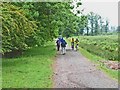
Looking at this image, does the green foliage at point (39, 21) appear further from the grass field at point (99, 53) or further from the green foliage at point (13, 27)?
the grass field at point (99, 53)

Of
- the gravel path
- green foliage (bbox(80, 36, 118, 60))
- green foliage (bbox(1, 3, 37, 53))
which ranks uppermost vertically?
green foliage (bbox(1, 3, 37, 53))

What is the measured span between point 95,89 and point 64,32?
2801cm

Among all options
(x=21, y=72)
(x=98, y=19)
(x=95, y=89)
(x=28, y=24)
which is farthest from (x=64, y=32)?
(x=98, y=19)

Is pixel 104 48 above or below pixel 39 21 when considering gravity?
below

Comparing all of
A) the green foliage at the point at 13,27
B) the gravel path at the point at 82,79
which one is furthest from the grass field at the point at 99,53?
the green foliage at the point at 13,27

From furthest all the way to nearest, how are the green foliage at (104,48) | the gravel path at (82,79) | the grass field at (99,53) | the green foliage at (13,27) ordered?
1. the green foliage at (104,48)
2. the grass field at (99,53)
3. the green foliage at (13,27)
4. the gravel path at (82,79)

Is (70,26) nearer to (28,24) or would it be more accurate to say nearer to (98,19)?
(28,24)

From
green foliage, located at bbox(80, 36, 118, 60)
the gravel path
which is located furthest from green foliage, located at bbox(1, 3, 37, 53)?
green foliage, located at bbox(80, 36, 118, 60)

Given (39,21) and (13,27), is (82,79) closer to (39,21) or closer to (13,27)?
(13,27)

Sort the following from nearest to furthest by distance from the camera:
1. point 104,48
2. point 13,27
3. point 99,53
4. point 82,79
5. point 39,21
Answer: point 82,79
point 13,27
point 39,21
point 99,53
point 104,48

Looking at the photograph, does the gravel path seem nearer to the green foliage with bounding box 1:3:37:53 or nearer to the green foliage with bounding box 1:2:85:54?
the green foliage with bounding box 1:3:37:53

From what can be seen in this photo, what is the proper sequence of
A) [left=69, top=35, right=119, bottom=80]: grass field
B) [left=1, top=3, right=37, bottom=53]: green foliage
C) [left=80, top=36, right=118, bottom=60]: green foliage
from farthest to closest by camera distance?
[left=80, top=36, right=118, bottom=60]: green foliage
[left=69, top=35, right=119, bottom=80]: grass field
[left=1, top=3, right=37, bottom=53]: green foliage

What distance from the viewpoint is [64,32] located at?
42.8 m

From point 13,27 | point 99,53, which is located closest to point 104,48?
point 99,53
